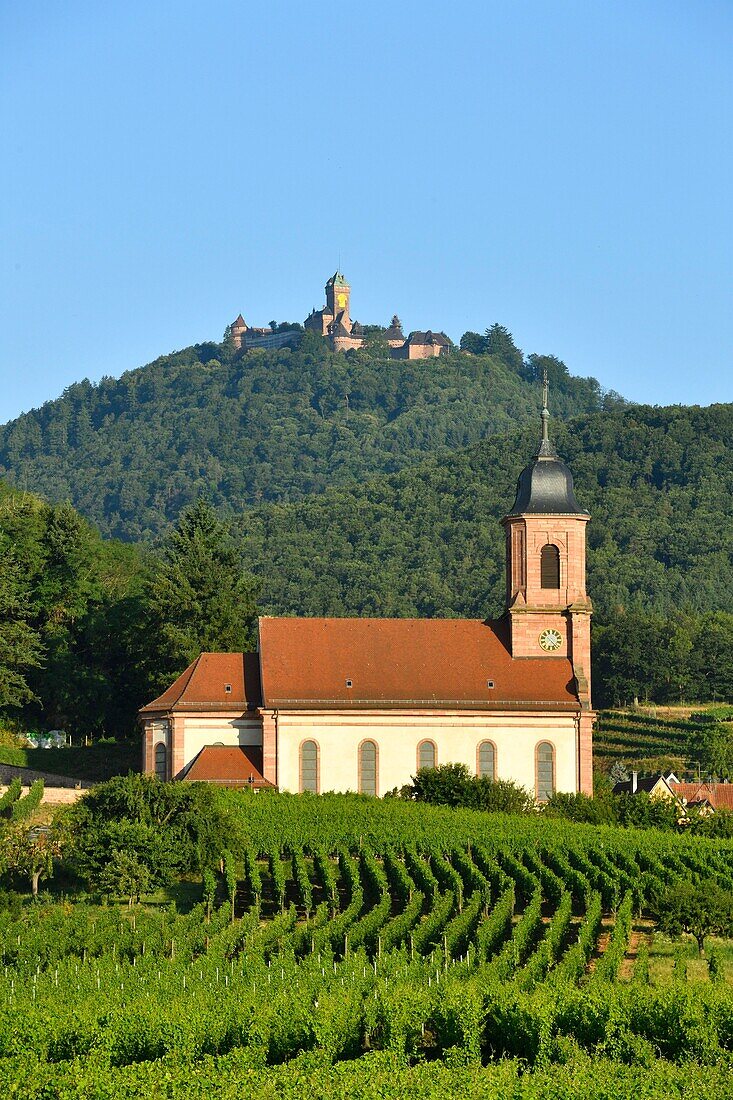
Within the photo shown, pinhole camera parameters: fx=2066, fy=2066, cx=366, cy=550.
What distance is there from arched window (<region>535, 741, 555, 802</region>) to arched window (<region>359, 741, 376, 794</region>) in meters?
5.87

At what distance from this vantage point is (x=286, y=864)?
202 ft

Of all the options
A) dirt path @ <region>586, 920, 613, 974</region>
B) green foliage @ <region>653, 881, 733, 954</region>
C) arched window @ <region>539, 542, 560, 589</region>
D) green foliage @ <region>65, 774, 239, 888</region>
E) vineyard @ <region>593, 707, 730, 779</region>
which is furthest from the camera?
vineyard @ <region>593, 707, 730, 779</region>

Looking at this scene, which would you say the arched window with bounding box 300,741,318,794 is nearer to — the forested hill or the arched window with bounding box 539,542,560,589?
the arched window with bounding box 539,542,560,589

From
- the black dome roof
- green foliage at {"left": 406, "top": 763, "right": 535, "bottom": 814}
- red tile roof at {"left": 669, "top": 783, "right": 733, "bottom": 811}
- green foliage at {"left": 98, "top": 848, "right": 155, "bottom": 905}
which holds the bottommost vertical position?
red tile roof at {"left": 669, "top": 783, "right": 733, "bottom": 811}

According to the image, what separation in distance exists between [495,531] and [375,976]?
130m

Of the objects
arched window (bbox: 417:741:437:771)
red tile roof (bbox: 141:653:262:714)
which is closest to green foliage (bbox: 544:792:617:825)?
arched window (bbox: 417:741:437:771)

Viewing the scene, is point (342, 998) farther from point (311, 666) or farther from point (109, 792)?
point (311, 666)

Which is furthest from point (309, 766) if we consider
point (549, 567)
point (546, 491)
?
point (546, 491)

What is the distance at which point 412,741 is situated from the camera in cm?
7294

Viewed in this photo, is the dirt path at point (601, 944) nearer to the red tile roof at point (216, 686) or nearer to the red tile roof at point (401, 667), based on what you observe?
the red tile roof at point (401, 667)

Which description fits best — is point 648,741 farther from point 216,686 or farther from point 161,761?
point 161,761

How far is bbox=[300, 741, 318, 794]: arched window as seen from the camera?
72000mm

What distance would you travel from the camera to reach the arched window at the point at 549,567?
7631 cm

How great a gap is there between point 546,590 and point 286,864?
1886cm
